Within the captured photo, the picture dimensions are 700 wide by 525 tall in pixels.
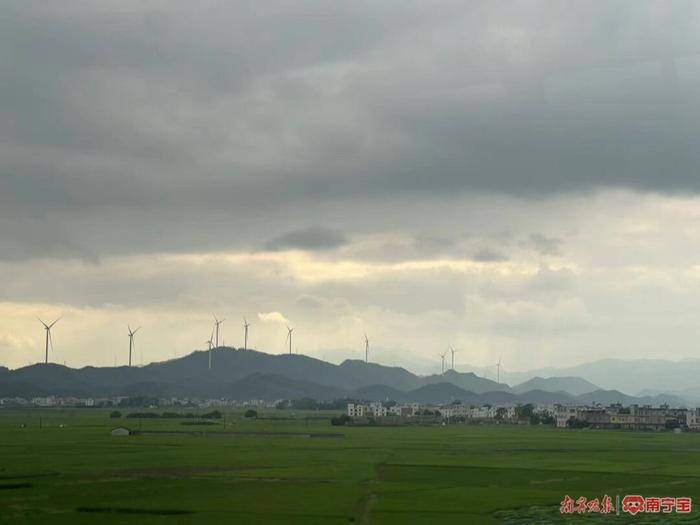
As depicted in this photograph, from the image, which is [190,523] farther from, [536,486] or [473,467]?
[473,467]

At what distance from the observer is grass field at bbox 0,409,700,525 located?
43812 mm

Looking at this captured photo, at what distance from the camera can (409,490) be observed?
53.0 meters

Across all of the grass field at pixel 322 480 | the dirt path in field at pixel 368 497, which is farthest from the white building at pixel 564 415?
the dirt path in field at pixel 368 497

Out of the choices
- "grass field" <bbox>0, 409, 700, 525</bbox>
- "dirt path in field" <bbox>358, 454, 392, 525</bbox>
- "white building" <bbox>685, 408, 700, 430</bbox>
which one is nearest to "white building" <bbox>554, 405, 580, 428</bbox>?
"white building" <bbox>685, 408, 700, 430</bbox>

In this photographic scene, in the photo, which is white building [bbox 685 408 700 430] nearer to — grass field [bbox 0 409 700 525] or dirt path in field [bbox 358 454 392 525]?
grass field [bbox 0 409 700 525]

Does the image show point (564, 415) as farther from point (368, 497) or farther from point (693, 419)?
point (368, 497)

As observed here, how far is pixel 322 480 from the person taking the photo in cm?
5762

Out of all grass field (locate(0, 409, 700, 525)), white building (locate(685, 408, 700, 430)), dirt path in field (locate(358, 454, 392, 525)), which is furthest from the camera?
white building (locate(685, 408, 700, 430))

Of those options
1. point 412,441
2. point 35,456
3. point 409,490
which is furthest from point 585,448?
point 35,456

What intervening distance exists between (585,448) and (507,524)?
50330 mm

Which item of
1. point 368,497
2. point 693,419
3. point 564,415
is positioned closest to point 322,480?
point 368,497

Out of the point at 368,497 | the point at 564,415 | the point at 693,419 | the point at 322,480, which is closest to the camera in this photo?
the point at 368,497

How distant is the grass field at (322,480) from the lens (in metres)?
43.8

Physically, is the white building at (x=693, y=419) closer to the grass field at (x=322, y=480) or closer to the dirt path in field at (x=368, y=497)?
the grass field at (x=322, y=480)
